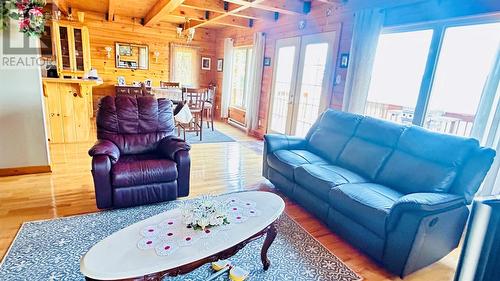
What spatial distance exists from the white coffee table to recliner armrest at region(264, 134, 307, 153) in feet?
5.14

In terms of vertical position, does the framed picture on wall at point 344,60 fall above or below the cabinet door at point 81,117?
above

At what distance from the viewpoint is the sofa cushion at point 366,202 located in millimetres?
1964

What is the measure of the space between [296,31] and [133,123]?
3.24 meters

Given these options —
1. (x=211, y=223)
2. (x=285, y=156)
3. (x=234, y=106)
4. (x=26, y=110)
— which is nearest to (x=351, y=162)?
Result: (x=285, y=156)

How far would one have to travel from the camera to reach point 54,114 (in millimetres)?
4320

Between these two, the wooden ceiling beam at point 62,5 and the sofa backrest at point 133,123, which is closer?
the sofa backrest at point 133,123

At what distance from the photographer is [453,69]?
280cm

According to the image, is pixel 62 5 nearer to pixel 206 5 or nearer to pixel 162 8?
pixel 162 8

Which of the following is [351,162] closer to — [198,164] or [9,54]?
[198,164]

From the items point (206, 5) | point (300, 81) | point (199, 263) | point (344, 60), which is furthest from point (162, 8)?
point (199, 263)

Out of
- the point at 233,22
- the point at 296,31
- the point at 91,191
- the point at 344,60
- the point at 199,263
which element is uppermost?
the point at 233,22

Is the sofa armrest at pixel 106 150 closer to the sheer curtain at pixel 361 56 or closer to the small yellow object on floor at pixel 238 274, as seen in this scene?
the small yellow object on floor at pixel 238 274

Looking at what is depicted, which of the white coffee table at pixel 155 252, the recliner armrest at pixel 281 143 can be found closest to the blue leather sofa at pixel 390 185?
the recliner armrest at pixel 281 143

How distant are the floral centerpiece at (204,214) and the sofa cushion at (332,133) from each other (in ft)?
5.88
